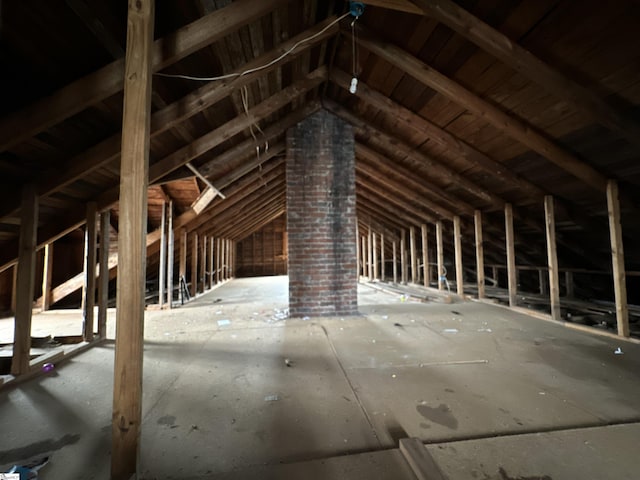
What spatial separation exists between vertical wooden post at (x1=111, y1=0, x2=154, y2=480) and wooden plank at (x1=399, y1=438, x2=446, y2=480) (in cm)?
120

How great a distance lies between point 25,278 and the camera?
2.18 m

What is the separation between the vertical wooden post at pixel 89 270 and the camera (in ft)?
9.63

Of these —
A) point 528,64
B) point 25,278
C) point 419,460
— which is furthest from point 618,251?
point 25,278

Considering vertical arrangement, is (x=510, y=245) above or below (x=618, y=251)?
above

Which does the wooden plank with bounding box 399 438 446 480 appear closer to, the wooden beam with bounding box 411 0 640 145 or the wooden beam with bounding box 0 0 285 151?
the wooden beam with bounding box 0 0 285 151

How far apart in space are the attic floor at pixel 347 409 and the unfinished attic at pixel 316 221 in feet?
0.05

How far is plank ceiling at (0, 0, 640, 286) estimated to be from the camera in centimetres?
161

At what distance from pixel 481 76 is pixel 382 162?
2.42m

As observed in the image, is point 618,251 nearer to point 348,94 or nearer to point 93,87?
point 348,94

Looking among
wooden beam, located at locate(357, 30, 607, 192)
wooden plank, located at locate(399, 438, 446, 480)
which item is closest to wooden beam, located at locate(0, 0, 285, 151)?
wooden beam, located at locate(357, 30, 607, 192)

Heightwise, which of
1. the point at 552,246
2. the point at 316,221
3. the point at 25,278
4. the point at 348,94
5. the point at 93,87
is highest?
the point at 348,94

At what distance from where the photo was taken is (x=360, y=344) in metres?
2.94

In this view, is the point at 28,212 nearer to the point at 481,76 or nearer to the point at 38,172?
the point at 38,172

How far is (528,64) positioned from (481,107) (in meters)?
0.64
